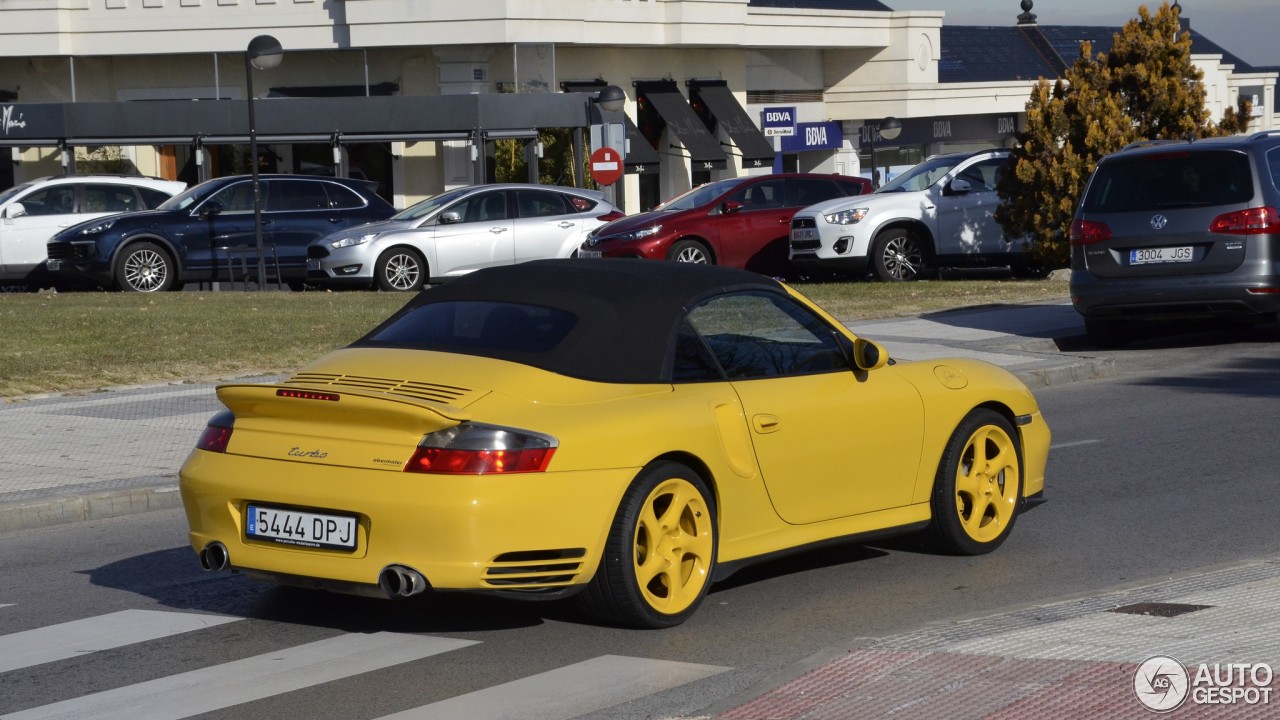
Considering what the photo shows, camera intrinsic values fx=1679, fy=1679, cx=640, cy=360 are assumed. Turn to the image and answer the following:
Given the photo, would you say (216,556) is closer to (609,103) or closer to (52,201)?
(52,201)

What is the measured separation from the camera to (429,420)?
19.4 ft

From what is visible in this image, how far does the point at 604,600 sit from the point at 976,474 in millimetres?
2293

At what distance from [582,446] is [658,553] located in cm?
60

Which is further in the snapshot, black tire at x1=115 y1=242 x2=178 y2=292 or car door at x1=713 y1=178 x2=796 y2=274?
car door at x1=713 y1=178 x2=796 y2=274

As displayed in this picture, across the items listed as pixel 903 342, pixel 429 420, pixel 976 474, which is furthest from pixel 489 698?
pixel 903 342

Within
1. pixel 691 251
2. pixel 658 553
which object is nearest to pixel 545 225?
pixel 691 251

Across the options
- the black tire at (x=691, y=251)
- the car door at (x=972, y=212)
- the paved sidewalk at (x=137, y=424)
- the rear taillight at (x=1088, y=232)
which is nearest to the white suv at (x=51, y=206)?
the black tire at (x=691, y=251)

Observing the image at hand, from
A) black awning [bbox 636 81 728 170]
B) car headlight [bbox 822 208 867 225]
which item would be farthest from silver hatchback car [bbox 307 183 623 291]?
black awning [bbox 636 81 728 170]

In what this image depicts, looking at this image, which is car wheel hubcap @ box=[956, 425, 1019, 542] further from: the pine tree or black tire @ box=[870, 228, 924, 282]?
black tire @ box=[870, 228, 924, 282]

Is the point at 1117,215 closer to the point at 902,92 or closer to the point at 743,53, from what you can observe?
the point at 743,53

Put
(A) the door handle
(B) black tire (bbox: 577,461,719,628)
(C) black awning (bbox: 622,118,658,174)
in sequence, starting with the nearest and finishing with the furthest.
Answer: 1. (B) black tire (bbox: 577,461,719,628)
2. (A) the door handle
3. (C) black awning (bbox: 622,118,658,174)

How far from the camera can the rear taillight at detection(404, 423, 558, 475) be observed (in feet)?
19.2

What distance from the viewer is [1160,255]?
15.6 meters

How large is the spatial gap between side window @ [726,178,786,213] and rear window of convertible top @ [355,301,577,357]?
18.3 meters
